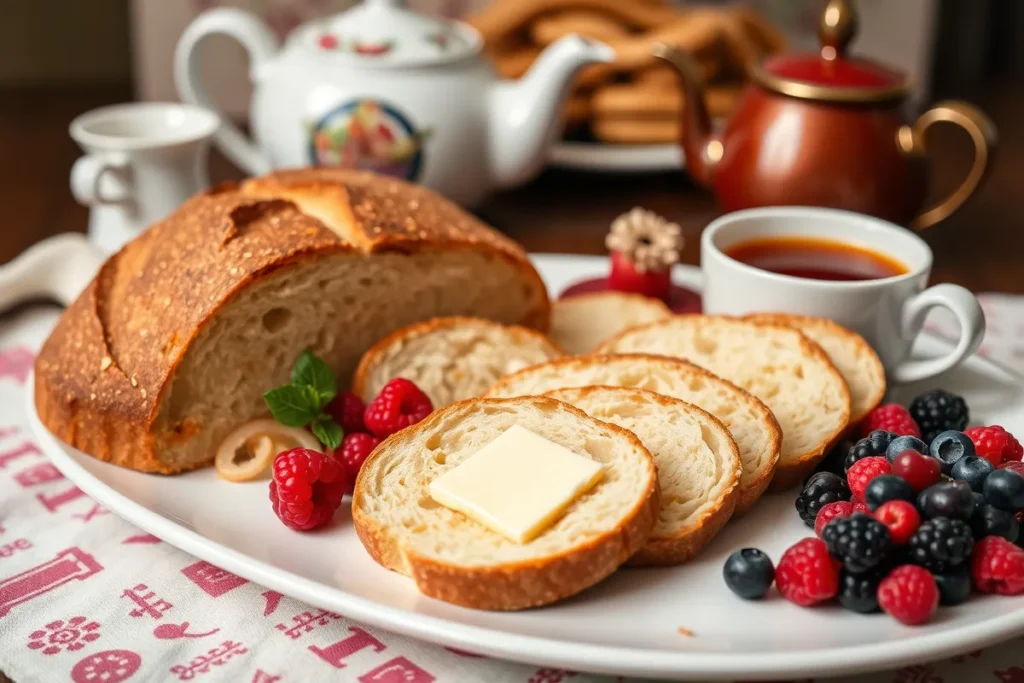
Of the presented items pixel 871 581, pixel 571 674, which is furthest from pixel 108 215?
pixel 871 581

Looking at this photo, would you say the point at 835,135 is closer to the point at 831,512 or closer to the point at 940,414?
the point at 940,414

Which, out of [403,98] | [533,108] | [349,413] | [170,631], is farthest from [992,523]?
[403,98]

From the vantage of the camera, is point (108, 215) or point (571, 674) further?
point (108, 215)

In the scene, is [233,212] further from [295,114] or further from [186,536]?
[295,114]

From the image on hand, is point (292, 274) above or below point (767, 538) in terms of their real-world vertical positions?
above

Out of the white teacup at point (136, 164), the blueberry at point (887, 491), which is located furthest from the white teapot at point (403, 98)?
the blueberry at point (887, 491)

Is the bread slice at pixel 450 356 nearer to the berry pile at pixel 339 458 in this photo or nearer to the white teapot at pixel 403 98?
the berry pile at pixel 339 458
